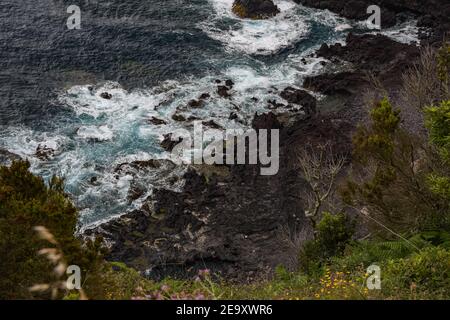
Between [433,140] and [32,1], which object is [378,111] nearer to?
[433,140]

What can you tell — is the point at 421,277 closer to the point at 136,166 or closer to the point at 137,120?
the point at 136,166

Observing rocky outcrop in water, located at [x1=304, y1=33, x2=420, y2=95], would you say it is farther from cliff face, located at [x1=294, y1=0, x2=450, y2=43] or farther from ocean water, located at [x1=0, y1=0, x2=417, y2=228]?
cliff face, located at [x1=294, y1=0, x2=450, y2=43]

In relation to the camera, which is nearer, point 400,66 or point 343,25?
point 400,66

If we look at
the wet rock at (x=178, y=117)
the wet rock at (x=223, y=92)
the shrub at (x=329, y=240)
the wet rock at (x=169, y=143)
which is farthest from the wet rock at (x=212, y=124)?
the shrub at (x=329, y=240)

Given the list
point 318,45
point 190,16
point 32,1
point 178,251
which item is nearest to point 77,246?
point 178,251
